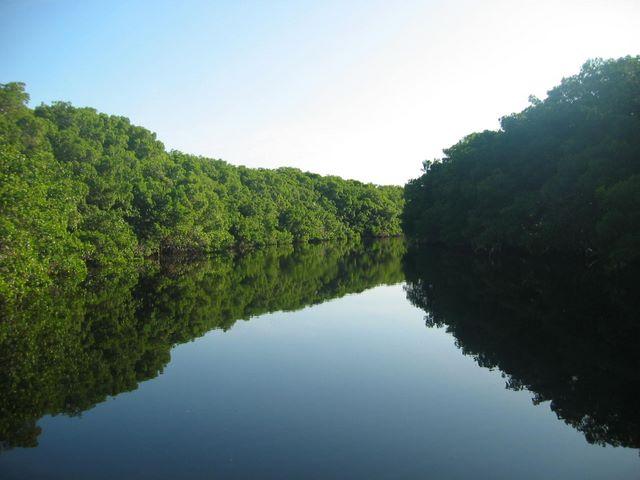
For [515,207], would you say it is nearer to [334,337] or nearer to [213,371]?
[334,337]

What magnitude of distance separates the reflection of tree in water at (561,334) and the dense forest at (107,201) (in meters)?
17.9

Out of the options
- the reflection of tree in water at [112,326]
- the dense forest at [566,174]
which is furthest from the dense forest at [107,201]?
the dense forest at [566,174]

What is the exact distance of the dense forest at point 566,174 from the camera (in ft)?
75.6

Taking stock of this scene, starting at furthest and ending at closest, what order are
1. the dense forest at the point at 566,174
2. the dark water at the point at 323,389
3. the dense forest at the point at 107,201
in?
the dense forest at the point at 566,174, the dense forest at the point at 107,201, the dark water at the point at 323,389

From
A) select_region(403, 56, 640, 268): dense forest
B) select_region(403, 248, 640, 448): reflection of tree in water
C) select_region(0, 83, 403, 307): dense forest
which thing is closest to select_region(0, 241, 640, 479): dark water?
select_region(403, 248, 640, 448): reflection of tree in water

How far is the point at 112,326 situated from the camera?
53.4 feet

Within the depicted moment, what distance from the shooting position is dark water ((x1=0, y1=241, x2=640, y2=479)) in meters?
7.02

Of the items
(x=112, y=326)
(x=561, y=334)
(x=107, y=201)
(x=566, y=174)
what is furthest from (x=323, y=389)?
(x=107, y=201)

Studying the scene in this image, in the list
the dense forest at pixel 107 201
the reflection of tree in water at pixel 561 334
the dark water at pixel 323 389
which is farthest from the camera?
the dense forest at pixel 107 201

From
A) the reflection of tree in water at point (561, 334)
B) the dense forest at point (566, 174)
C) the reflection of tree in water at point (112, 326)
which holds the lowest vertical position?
the reflection of tree in water at point (561, 334)

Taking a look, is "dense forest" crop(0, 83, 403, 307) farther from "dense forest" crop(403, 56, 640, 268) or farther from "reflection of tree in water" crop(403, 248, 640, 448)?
"dense forest" crop(403, 56, 640, 268)

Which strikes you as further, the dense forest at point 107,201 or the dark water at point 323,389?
the dense forest at point 107,201

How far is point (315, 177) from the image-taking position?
124 metres

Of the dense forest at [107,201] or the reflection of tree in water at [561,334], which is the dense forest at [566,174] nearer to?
the reflection of tree in water at [561,334]
